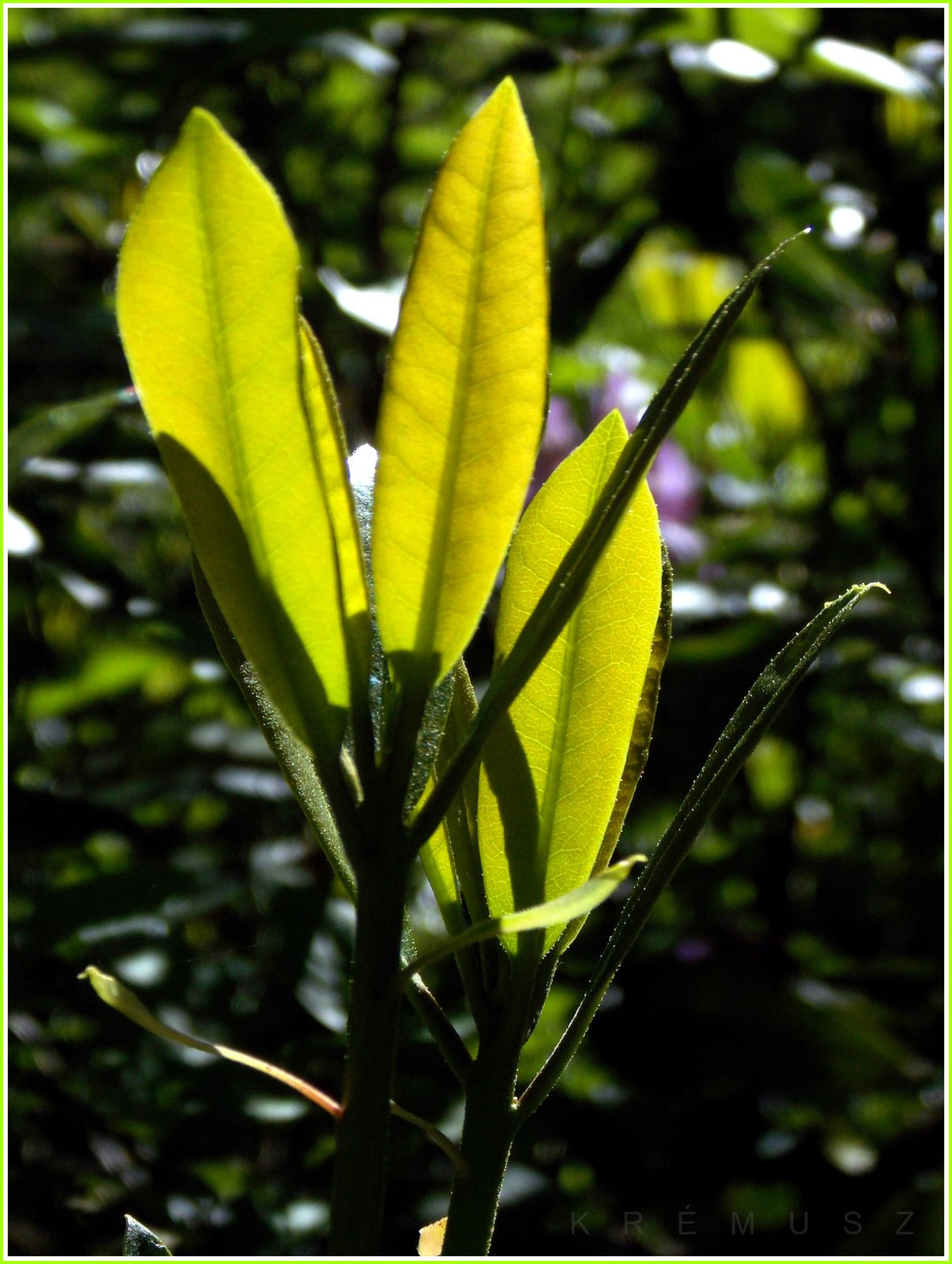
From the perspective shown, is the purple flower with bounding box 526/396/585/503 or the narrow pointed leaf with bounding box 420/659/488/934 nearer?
the narrow pointed leaf with bounding box 420/659/488/934

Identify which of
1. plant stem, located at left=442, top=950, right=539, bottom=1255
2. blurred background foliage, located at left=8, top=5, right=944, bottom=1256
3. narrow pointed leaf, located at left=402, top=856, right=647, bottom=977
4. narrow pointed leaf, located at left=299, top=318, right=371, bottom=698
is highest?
blurred background foliage, located at left=8, top=5, right=944, bottom=1256

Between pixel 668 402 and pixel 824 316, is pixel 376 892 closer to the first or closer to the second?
pixel 668 402

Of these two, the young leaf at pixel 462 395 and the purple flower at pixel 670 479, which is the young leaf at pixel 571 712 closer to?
the young leaf at pixel 462 395

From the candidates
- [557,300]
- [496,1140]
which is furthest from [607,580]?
[557,300]

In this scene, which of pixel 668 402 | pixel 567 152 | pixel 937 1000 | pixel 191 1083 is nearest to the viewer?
pixel 668 402

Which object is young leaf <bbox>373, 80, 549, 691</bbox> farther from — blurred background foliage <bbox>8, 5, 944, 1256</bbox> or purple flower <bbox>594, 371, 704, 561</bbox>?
purple flower <bbox>594, 371, 704, 561</bbox>

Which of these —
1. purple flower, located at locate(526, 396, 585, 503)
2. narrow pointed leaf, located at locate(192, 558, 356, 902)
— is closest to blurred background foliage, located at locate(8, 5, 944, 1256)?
purple flower, located at locate(526, 396, 585, 503)
